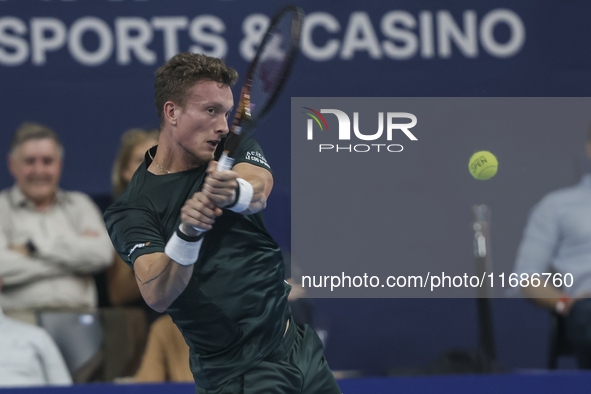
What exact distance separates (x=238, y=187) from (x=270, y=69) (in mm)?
646

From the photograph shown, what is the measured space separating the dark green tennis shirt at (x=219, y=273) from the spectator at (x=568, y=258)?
252 centimetres

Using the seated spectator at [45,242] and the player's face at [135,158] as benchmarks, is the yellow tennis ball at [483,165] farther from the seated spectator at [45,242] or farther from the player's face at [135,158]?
the seated spectator at [45,242]

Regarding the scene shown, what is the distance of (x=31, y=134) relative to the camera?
432 centimetres

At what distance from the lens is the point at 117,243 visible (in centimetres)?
213

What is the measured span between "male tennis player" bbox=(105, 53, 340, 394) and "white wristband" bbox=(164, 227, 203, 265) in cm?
9

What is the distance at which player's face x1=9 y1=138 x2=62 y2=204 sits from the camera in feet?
13.8

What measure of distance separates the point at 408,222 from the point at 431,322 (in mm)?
645

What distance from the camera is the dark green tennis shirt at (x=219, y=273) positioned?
2.13 meters

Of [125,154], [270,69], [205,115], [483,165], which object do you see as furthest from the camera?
[483,165]

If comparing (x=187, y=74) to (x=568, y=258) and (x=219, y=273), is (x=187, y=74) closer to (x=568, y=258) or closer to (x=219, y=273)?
(x=219, y=273)

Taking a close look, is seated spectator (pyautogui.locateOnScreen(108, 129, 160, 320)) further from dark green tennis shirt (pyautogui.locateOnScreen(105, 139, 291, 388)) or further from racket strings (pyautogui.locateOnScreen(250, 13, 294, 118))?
dark green tennis shirt (pyautogui.locateOnScreen(105, 139, 291, 388))

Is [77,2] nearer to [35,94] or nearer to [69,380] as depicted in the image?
[35,94]

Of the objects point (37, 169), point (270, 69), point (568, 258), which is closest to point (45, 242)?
point (37, 169)

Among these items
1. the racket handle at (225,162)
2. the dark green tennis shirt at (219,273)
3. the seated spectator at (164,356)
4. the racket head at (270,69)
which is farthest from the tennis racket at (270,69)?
the seated spectator at (164,356)
